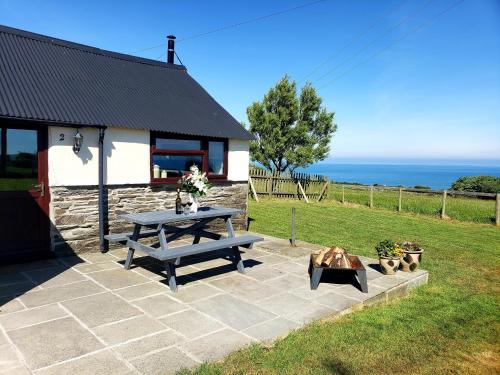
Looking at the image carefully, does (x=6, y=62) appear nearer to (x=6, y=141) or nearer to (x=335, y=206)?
(x=6, y=141)

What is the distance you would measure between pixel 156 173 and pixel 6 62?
3613 mm

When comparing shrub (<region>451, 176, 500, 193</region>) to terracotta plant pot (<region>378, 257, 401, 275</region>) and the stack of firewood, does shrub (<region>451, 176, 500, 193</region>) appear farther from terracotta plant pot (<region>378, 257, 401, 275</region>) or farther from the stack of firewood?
the stack of firewood

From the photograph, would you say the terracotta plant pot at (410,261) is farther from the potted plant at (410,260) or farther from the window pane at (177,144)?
the window pane at (177,144)

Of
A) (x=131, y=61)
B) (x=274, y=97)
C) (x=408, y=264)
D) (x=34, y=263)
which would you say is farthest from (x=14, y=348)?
(x=274, y=97)

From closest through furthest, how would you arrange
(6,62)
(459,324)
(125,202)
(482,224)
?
(459,324)
(6,62)
(125,202)
(482,224)

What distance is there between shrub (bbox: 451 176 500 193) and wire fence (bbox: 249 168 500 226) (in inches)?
339

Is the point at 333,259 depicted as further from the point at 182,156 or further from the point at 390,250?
the point at 182,156

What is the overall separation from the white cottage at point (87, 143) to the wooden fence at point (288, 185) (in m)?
8.35

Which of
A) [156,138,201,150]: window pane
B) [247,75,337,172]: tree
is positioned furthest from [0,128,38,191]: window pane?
[247,75,337,172]: tree

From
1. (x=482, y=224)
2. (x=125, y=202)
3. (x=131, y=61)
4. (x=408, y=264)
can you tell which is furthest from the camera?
(x=482, y=224)

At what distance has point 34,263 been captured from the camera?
6.52 meters

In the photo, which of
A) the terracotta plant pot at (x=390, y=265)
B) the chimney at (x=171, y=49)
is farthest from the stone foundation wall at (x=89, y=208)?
the terracotta plant pot at (x=390, y=265)

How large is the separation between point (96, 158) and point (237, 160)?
12.9ft

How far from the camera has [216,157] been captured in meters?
9.70
